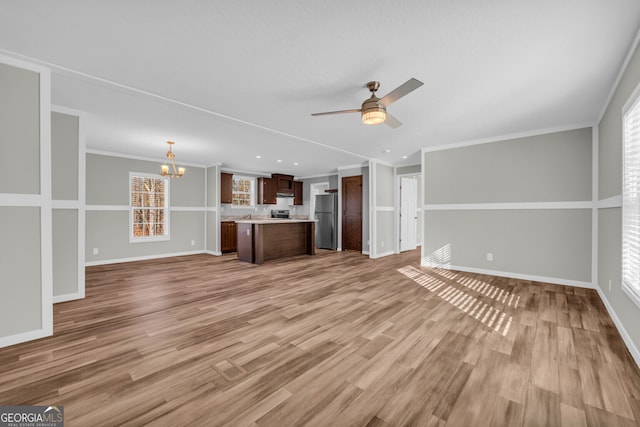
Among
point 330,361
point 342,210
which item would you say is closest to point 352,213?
point 342,210

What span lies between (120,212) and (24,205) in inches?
167

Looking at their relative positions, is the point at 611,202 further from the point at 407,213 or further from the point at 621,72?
the point at 407,213

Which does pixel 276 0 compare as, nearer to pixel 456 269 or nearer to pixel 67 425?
pixel 67 425

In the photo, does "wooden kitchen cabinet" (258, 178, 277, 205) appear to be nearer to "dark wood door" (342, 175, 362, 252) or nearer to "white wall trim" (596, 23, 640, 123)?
"dark wood door" (342, 175, 362, 252)

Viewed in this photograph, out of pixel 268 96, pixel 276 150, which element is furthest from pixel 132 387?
pixel 276 150

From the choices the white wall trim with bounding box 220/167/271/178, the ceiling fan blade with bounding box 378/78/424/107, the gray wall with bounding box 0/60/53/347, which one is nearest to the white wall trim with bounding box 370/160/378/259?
the white wall trim with bounding box 220/167/271/178

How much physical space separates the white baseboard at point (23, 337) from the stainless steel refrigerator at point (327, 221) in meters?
6.36

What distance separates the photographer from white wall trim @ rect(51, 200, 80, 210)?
129 inches

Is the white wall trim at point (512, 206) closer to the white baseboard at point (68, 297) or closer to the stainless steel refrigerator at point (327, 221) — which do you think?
the stainless steel refrigerator at point (327, 221)

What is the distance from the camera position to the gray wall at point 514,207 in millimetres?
3926

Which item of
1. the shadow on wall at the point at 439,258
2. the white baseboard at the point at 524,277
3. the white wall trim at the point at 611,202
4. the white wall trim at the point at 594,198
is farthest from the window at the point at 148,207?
the white wall trim at the point at 594,198

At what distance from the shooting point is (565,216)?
13.1 ft

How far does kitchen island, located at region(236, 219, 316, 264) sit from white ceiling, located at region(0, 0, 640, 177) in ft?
8.38

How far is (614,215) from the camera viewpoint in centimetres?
279
